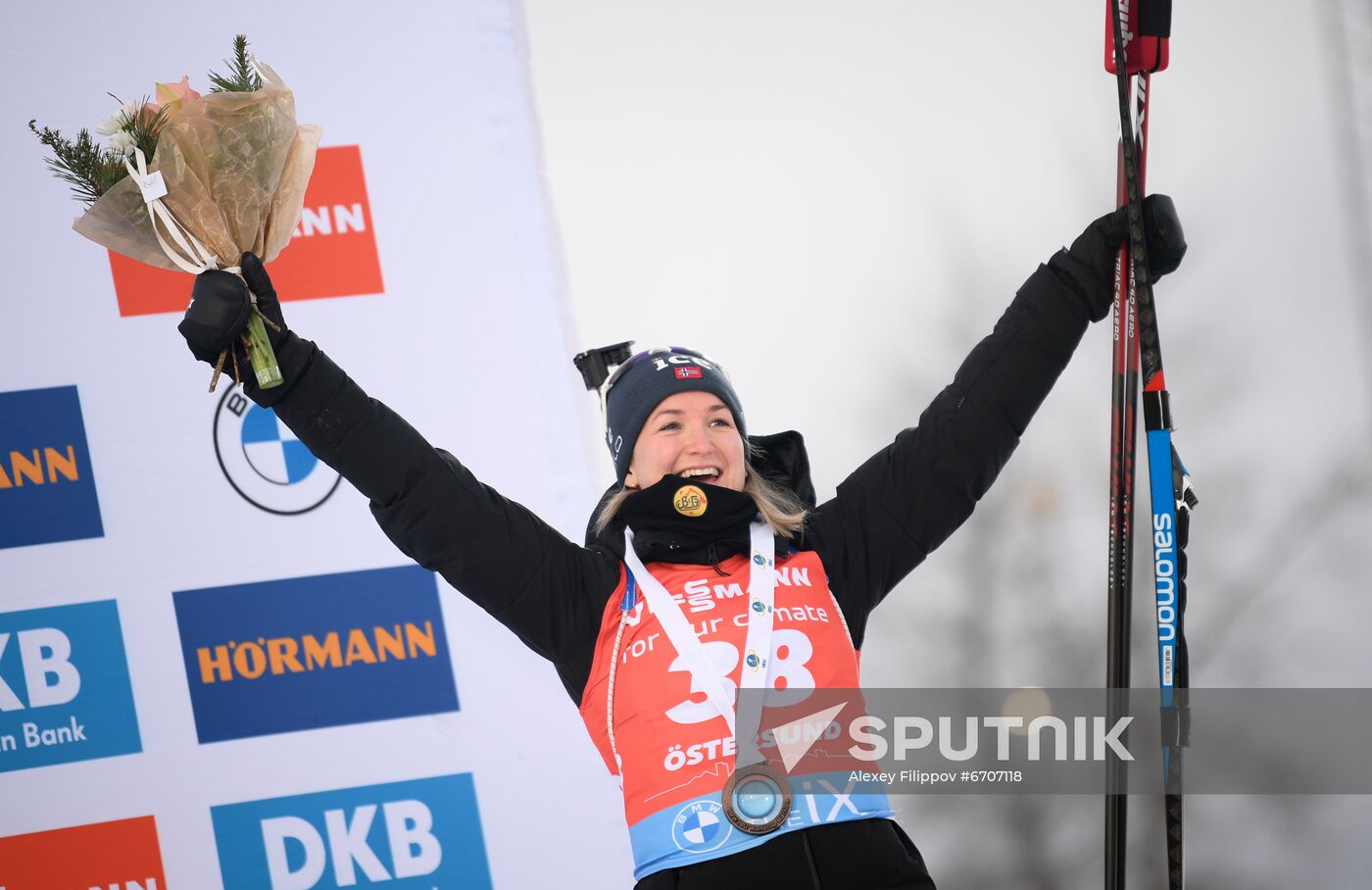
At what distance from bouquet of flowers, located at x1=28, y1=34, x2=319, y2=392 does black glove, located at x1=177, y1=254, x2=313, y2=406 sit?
15 mm

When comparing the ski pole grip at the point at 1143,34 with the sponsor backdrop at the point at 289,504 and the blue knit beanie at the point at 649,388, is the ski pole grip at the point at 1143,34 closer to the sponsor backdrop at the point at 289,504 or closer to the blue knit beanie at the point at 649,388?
the blue knit beanie at the point at 649,388

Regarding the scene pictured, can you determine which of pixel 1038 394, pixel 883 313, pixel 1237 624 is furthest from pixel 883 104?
pixel 1237 624

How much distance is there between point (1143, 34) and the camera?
1884 millimetres

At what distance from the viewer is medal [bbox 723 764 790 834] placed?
1.57m

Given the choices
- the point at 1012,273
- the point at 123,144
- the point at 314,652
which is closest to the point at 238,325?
the point at 123,144

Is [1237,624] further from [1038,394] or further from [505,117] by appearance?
[505,117]

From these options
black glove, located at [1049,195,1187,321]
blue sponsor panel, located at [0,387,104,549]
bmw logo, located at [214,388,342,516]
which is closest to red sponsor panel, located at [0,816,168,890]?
blue sponsor panel, located at [0,387,104,549]

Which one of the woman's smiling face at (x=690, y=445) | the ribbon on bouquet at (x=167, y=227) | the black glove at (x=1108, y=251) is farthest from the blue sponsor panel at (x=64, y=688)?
the black glove at (x=1108, y=251)

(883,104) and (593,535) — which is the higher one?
(883,104)

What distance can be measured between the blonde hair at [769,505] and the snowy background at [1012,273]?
2.23ft

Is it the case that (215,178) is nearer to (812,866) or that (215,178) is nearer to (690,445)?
(690,445)

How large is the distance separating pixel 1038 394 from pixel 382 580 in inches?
55.7

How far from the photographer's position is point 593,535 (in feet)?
6.32

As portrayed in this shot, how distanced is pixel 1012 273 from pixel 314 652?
5.68 feet
